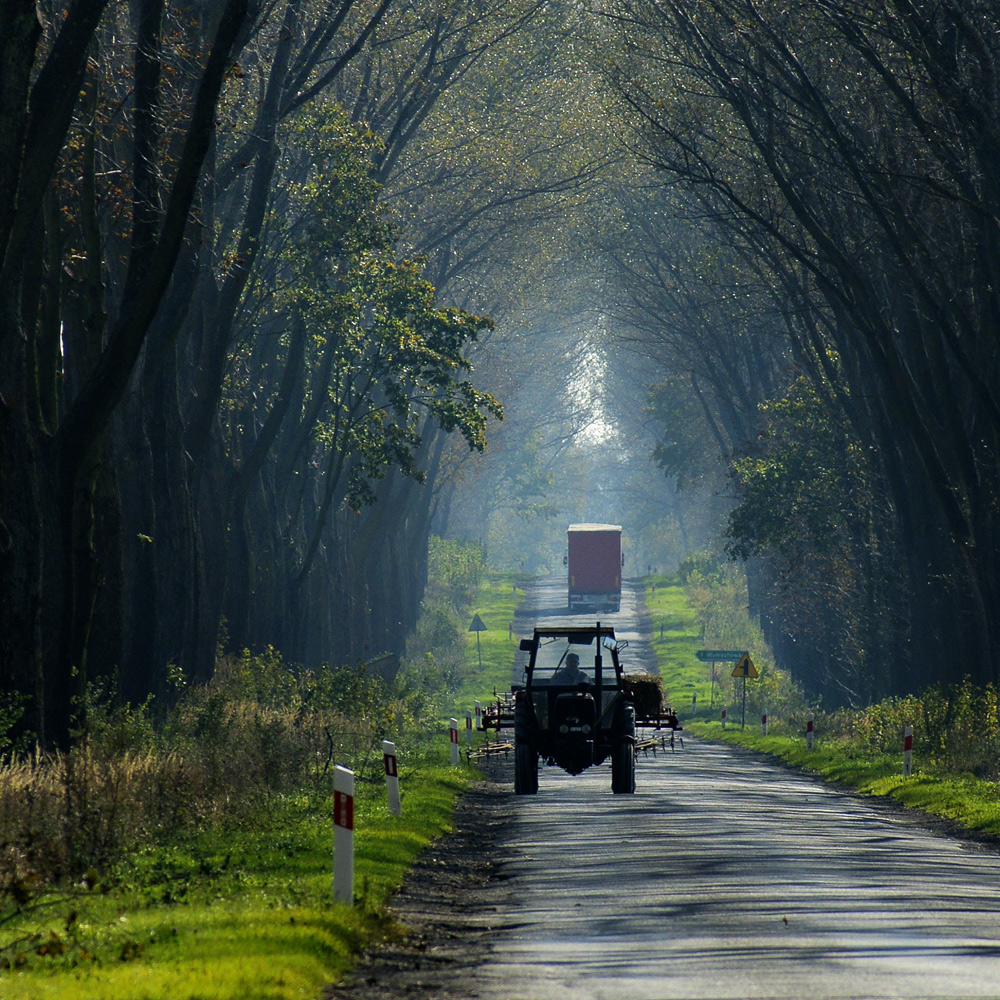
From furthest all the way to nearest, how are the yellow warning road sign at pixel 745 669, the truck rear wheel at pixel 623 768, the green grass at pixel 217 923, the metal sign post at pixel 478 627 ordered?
the metal sign post at pixel 478 627 < the yellow warning road sign at pixel 745 669 < the truck rear wheel at pixel 623 768 < the green grass at pixel 217 923

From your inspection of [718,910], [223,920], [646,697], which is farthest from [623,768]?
[223,920]

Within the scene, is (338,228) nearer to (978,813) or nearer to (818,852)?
(978,813)

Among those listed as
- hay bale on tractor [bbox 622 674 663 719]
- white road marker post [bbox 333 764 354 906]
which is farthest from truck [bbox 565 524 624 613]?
white road marker post [bbox 333 764 354 906]

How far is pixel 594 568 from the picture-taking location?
82188 millimetres

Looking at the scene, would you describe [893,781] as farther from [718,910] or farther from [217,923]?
[217,923]

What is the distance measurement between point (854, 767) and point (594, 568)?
53.4 metres

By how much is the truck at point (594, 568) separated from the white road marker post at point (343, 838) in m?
70.5

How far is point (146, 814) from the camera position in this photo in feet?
47.7

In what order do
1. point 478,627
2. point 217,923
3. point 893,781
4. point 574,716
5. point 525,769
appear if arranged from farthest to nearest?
point 478,627
point 893,781
point 525,769
point 574,716
point 217,923

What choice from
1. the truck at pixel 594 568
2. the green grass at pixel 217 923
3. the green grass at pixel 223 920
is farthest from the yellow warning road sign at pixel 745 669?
the truck at pixel 594 568

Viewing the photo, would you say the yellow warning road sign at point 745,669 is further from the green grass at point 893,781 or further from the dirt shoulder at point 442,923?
the dirt shoulder at point 442,923

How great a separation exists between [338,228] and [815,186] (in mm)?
9268

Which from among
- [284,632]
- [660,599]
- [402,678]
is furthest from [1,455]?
[660,599]

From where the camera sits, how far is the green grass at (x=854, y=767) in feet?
67.8
